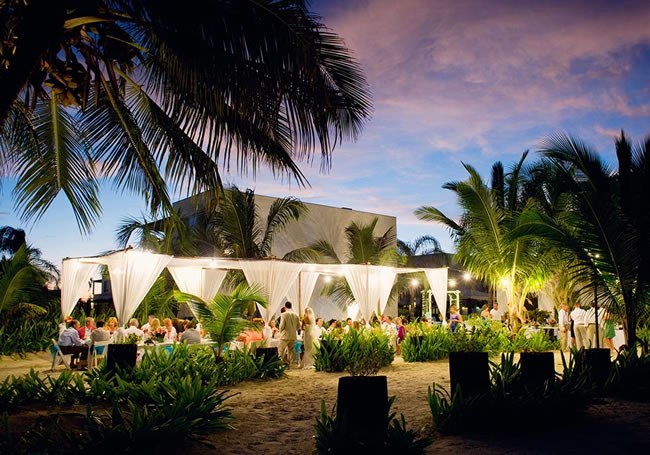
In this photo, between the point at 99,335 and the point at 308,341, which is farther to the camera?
the point at 308,341

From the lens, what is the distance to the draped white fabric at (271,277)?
13227 mm

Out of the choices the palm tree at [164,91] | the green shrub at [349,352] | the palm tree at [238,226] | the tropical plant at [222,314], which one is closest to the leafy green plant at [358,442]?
the palm tree at [164,91]

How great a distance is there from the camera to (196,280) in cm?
1549

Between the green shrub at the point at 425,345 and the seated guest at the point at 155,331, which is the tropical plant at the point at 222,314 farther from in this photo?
the green shrub at the point at 425,345

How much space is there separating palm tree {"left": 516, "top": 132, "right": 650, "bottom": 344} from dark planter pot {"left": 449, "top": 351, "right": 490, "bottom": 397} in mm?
3592

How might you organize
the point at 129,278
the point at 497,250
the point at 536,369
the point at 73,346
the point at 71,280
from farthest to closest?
the point at 497,250
the point at 71,280
the point at 129,278
the point at 73,346
the point at 536,369

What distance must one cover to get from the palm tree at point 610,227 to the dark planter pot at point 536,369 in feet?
8.45

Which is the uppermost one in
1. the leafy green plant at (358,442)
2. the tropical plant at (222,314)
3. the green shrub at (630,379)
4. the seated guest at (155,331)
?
the tropical plant at (222,314)

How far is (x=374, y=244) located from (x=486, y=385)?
58.9 ft

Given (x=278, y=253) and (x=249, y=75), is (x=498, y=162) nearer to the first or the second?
(x=278, y=253)

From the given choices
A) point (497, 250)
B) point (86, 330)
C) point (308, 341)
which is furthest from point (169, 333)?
point (497, 250)

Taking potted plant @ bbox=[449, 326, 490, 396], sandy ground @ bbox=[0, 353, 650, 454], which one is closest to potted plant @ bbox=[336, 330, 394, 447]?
sandy ground @ bbox=[0, 353, 650, 454]

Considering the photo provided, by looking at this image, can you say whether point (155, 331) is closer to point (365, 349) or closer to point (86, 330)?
point (86, 330)

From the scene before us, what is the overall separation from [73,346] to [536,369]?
29.3 ft
